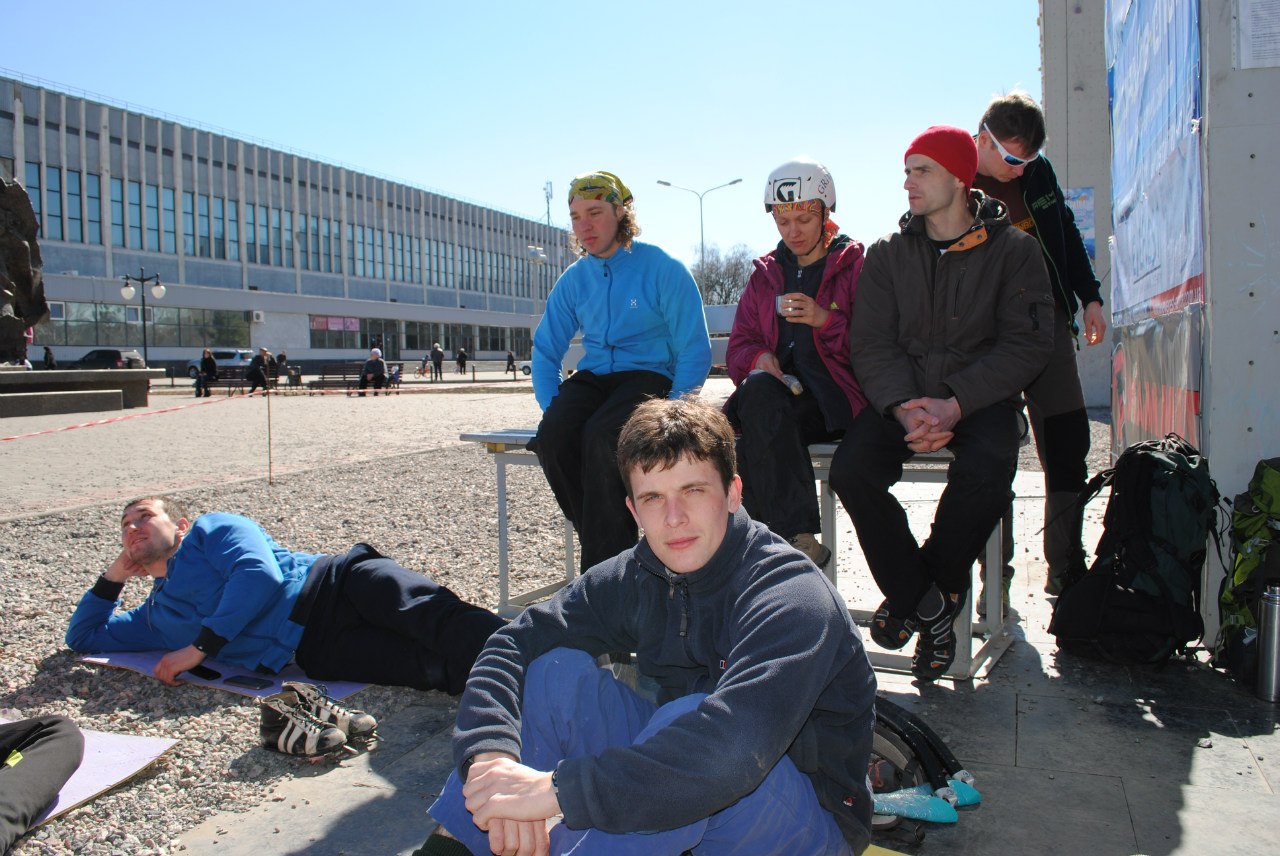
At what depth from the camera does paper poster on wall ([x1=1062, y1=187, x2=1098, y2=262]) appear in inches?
540

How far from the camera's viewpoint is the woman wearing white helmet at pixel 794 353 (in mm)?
3580

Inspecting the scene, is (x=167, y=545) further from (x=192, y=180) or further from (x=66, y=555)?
(x=192, y=180)

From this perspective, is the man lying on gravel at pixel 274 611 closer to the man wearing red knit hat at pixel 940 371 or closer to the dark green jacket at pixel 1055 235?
the man wearing red knit hat at pixel 940 371

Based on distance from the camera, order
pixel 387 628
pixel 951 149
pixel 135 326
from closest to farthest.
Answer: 1. pixel 951 149
2. pixel 387 628
3. pixel 135 326

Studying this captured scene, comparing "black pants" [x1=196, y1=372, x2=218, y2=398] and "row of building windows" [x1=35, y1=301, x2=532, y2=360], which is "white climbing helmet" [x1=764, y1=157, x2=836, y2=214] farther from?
"row of building windows" [x1=35, y1=301, x2=532, y2=360]

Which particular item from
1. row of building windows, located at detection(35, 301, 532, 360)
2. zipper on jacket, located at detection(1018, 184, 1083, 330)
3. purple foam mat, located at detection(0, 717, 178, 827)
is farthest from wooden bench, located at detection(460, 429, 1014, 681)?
row of building windows, located at detection(35, 301, 532, 360)

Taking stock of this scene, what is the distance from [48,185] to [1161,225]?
5990cm

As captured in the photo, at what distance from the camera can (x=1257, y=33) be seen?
145 inches

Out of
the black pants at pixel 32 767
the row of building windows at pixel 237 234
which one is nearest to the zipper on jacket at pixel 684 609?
the black pants at pixel 32 767

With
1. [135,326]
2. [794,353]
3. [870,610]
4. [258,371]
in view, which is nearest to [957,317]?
[794,353]

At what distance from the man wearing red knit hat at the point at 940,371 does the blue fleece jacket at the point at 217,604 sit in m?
2.25

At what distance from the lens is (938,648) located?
3.39m

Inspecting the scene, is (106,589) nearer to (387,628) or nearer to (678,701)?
(387,628)

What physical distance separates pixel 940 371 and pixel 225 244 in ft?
218
